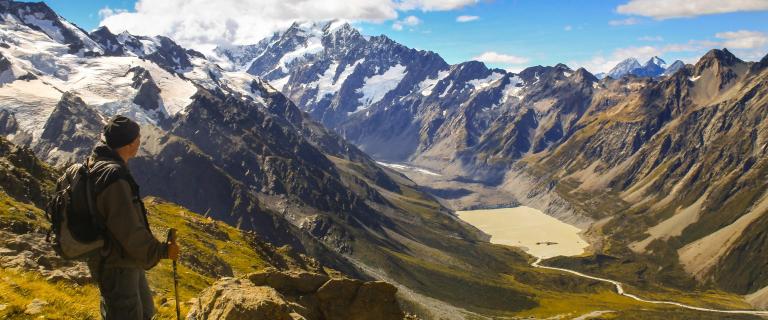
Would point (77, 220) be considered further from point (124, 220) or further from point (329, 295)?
point (329, 295)

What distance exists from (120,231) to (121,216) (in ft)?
1.11

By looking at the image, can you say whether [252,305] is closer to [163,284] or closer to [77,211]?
[77,211]

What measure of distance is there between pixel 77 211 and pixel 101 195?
679 mm

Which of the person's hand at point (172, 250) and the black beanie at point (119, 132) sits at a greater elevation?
the black beanie at point (119, 132)

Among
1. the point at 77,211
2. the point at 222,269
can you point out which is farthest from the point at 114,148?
the point at 222,269

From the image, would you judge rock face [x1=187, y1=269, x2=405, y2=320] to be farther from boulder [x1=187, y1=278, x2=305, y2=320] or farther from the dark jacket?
the dark jacket

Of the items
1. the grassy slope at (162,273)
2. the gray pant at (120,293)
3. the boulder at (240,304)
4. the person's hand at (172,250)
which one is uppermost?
the person's hand at (172,250)

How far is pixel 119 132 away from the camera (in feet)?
49.5

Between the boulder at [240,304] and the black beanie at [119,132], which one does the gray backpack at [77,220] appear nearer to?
the black beanie at [119,132]

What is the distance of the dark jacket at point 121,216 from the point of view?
1405 centimetres

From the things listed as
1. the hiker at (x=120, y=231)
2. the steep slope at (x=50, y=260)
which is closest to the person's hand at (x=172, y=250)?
the hiker at (x=120, y=231)

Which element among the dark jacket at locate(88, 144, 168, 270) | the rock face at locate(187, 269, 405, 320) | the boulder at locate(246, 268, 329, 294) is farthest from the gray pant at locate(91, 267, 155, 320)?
the boulder at locate(246, 268, 329, 294)

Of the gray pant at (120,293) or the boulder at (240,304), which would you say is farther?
the boulder at (240,304)

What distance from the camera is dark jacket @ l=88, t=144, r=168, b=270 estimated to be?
46.1 ft
